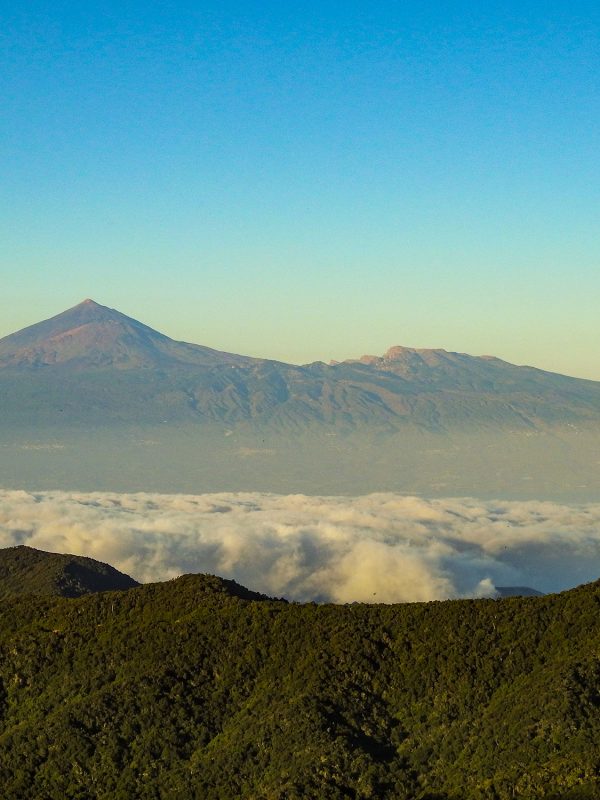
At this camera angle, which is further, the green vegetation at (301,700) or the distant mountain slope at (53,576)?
the distant mountain slope at (53,576)

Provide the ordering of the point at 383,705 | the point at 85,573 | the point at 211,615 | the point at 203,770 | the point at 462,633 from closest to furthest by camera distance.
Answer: the point at 203,770 < the point at 383,705 < the point at 462,633 < the point at 211,615 < the point at 85,573


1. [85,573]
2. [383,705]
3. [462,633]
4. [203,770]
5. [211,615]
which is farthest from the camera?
[85,573]

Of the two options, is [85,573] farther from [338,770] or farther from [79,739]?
[338,770]

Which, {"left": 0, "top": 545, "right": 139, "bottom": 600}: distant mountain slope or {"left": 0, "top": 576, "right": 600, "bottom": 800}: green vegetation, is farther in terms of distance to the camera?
{"left": 0, "top": 545, "right": 139, "bottom": 600}: distant mountain slope

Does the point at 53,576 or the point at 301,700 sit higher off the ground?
the point at 301,700

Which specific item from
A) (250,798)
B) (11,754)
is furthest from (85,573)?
(250,798)
